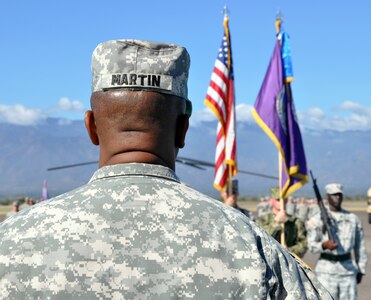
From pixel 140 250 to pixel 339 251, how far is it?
6.93 m

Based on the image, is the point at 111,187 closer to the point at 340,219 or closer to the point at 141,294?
the point at 141,294

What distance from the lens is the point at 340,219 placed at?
28.7 ft

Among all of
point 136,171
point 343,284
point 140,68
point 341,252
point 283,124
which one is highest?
point 140,68

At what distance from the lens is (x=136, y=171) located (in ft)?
6.51

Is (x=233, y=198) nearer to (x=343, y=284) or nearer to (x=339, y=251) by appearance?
(x=339, y=251)

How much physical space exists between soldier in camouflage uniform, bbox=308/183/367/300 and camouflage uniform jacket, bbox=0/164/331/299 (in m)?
6.70

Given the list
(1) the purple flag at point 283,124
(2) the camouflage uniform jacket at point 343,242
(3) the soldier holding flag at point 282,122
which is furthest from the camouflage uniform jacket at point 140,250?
(1) the purple flag at point 283,124

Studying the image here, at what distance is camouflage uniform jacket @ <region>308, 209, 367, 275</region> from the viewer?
852 centimetres

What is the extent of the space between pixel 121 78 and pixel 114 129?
0.43 ft

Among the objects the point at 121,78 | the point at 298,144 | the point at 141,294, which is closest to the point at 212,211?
the point at 141,294

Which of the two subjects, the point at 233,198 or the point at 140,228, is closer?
the point at 140,228

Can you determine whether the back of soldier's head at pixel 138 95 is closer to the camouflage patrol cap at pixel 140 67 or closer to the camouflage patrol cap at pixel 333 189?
the camouflage patrol cap at pixel 140 67

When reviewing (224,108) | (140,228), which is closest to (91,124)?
(140,228)

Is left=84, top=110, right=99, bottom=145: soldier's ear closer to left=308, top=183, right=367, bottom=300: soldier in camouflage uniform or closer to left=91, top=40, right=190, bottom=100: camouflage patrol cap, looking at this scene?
left=91, top=40, right=190, bottom=100: camouflage patrol cap
